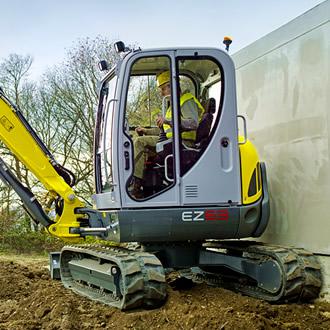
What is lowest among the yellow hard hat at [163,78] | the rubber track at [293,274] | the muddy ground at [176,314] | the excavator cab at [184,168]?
the muddy ground at [176,314]

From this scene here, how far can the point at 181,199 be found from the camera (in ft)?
17.9

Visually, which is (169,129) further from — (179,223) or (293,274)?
(293,274)

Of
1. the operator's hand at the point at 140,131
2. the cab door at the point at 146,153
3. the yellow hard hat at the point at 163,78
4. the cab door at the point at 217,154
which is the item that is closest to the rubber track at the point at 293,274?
the cab door at the point at 217,154

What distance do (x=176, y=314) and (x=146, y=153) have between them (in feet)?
5.52

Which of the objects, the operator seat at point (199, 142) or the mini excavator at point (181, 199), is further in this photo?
the operator seat at point (199, 142)

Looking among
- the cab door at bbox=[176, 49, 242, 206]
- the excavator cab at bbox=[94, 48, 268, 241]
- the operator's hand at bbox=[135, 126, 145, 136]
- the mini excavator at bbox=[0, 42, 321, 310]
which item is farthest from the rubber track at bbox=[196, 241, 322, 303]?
the operator's hand at bbox=[135, 126, 145, 136]

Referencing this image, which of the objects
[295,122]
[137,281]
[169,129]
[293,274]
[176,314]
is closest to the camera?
[176,314]

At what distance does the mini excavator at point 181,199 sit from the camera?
5.32 meters

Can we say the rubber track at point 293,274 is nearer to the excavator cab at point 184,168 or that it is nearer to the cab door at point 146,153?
the excavator cab at point 184,168

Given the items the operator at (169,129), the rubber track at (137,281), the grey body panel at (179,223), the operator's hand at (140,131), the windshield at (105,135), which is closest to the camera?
the rubber track at (137,281)

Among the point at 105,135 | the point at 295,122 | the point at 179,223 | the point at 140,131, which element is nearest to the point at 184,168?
the point at 179,223

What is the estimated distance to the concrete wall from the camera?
549cm

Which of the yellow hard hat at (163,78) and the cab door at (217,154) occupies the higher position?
the yellow hard hat at (163,78)

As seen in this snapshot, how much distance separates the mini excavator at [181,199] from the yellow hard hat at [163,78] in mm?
78
